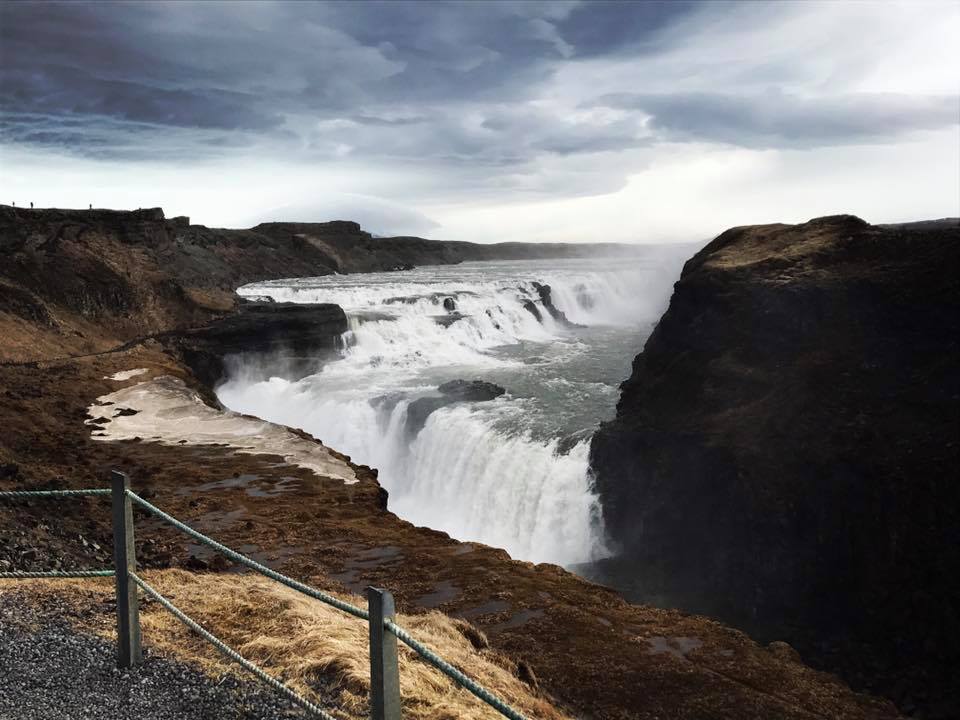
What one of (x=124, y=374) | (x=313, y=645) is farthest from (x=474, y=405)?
(x=313, y=645)

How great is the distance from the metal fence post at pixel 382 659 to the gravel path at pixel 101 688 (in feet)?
4.33

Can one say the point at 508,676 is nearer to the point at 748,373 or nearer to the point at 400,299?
the point at 748,373

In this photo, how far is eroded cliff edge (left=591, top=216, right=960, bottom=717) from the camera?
11062mm

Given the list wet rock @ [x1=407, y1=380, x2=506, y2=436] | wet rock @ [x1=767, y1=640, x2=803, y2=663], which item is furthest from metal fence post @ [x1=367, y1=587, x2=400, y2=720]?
wet rock @ [x1=407, y1=380, x2=506, y2=436]

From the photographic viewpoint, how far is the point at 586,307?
161 feet

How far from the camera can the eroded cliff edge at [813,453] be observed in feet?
36.3

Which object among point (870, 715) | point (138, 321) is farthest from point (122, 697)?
point (138, 321)

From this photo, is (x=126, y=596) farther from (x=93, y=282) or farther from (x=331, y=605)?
(x=93, y=282)

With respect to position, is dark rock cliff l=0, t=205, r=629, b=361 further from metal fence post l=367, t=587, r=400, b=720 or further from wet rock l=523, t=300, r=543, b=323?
metal fence post l=367, t=587, r=400, b=720

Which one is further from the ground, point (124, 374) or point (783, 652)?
point (124, 374)

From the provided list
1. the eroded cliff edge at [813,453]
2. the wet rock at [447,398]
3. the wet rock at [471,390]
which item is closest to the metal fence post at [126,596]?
the eroded cliff edge at [813,453]

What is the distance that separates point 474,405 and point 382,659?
59.7 feet

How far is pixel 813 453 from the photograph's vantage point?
1254 cm

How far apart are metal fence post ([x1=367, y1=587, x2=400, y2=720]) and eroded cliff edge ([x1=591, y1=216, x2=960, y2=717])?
9420 millimetres
